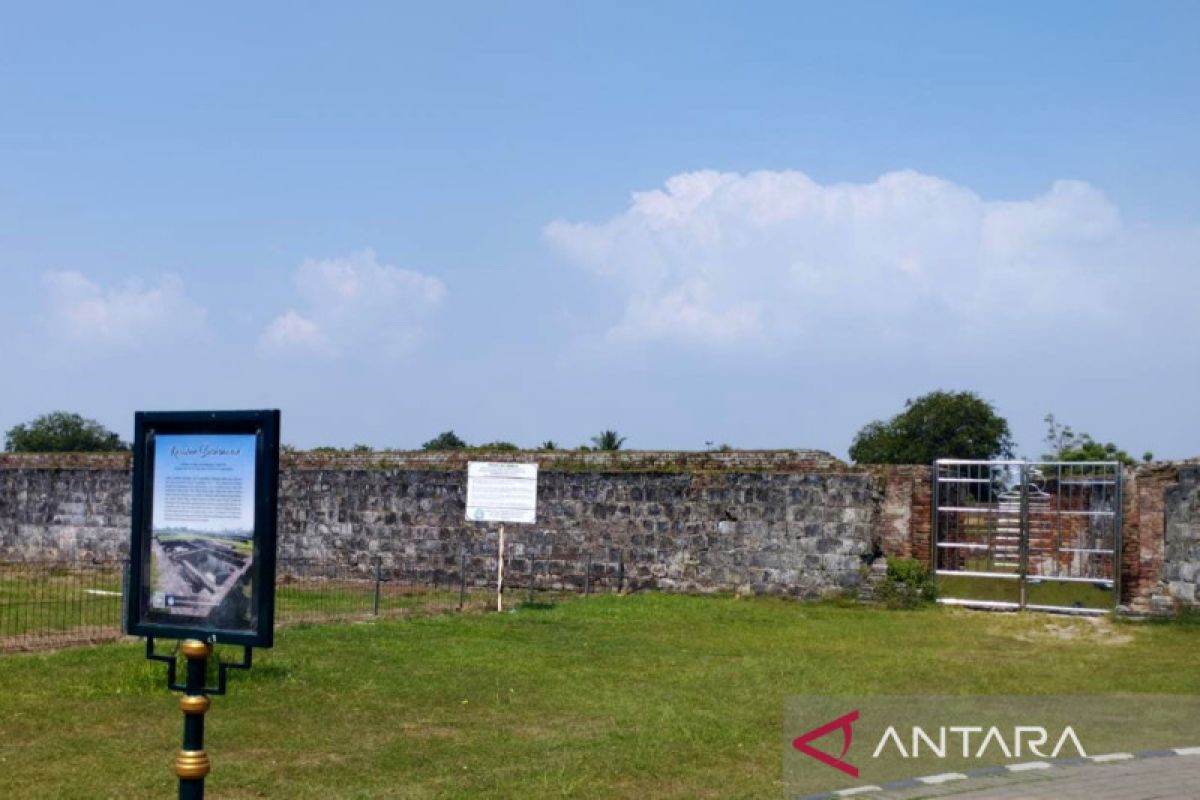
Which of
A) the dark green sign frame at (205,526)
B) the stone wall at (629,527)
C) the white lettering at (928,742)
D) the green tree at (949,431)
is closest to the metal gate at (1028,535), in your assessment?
the stone wall at (629,527)

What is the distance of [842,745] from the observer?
8.59 m

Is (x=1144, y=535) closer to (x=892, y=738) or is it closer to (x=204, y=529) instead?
(x=892, y=738)

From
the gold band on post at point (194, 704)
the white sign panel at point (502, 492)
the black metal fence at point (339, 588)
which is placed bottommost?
the black metal fence at point (339, 588)

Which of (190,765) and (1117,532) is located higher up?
(1117,532)

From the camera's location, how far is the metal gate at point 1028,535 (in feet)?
52.7

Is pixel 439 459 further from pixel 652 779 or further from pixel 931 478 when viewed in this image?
pixel 652 779

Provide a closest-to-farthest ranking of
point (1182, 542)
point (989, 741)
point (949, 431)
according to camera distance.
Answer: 1. point (989, 741)
2. point (1182, 542)
3. point (949, 431)

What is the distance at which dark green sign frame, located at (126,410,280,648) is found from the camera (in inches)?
210

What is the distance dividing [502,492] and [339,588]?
369cm

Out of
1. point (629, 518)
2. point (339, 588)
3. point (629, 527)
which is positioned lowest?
point (339, 588)

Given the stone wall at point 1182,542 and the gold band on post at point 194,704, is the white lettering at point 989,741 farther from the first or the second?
the stone wall at point 1182,542

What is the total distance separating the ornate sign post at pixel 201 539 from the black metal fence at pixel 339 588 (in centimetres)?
833

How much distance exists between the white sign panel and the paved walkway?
10311mm

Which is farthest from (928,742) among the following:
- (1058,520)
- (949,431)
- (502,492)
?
(949,431)
